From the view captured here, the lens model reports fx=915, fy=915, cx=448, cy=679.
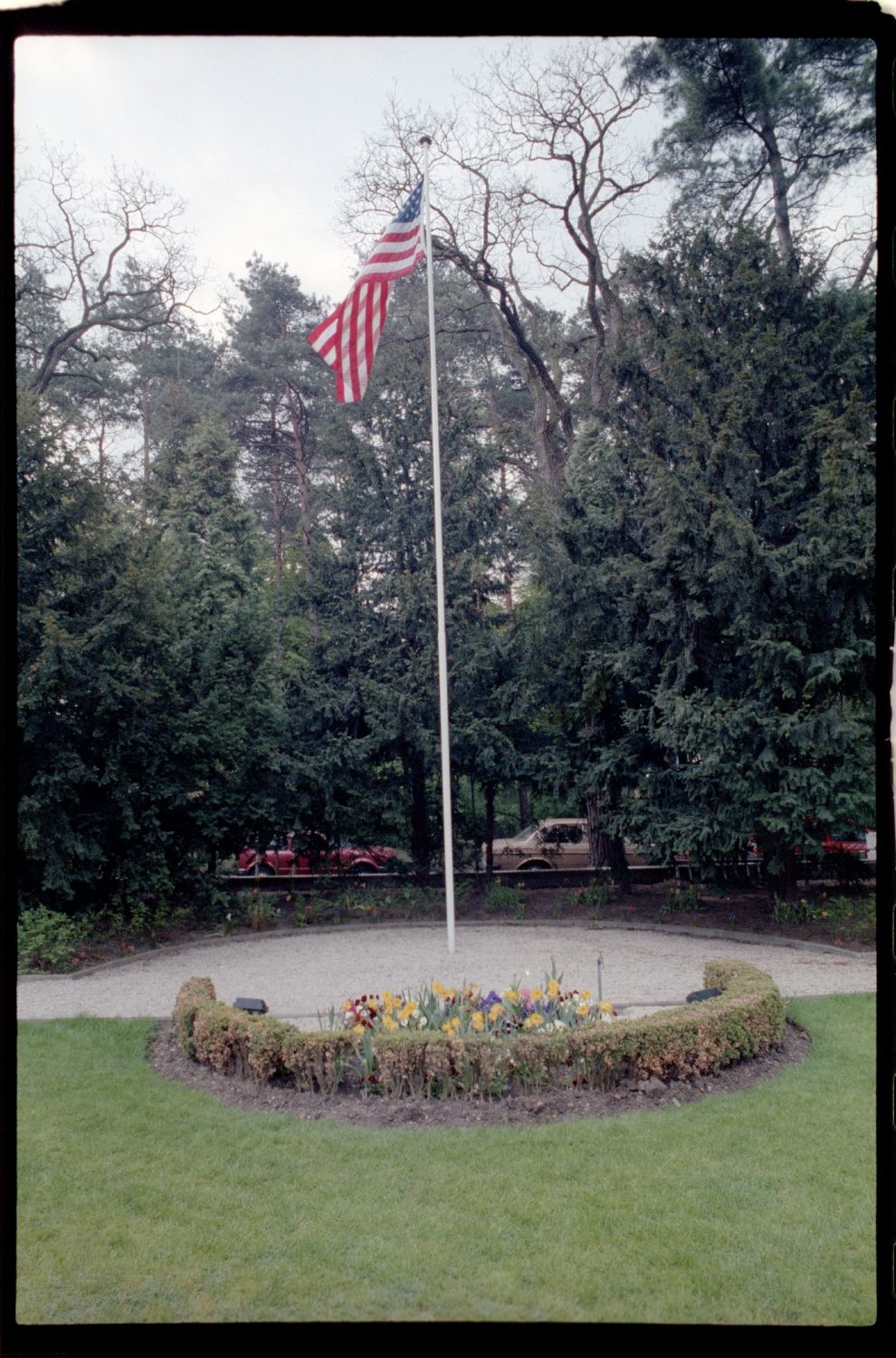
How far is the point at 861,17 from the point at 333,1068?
5.35m

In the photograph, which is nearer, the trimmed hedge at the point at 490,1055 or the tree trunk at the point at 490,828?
the trimmed hedge at the point at 490,1055

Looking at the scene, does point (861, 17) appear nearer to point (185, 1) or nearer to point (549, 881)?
point (185, 1)

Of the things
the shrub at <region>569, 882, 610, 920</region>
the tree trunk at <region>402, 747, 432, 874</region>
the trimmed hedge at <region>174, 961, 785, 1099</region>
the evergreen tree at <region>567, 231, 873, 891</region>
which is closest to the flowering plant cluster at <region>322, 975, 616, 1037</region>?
the trimmed hedge at <region>174, 961, 785, 1099</region>

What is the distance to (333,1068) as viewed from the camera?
5.44 metres

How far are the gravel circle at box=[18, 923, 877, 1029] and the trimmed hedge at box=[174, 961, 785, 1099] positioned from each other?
150cm

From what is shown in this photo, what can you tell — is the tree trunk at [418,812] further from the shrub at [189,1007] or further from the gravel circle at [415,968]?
the shrub at [189,1007]

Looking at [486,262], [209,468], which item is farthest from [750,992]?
[486,262]

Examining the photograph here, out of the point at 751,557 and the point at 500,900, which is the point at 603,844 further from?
the point at 751,557

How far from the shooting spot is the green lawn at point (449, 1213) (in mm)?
3041

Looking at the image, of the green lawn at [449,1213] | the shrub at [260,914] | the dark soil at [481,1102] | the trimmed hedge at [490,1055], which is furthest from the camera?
the shrub at [260,914]

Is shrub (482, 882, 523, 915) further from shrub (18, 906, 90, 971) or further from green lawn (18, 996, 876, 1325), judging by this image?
green lawn (18, 996, 876, 1325)

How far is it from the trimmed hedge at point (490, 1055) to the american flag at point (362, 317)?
5.33 metres

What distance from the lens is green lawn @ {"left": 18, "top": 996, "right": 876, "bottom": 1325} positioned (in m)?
3.04

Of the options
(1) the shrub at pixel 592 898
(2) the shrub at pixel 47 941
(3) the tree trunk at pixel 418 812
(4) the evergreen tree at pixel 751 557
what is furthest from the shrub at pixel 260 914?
(4) the evergreen tree at pixel 751 557
